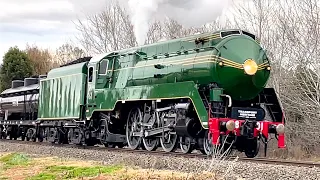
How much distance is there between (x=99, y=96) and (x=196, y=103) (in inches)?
243

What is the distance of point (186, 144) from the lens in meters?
15.6

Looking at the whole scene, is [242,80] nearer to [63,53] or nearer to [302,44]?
[302,44]

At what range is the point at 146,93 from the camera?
16.4 meters

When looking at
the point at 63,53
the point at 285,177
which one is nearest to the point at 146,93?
the point at 285,177

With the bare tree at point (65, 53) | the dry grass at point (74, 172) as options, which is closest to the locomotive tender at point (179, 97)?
the dry grass at point (74, 172)

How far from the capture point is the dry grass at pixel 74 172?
978 cm

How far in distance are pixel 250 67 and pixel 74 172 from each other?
620cm

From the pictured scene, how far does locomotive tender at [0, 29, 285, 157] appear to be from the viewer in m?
14.3

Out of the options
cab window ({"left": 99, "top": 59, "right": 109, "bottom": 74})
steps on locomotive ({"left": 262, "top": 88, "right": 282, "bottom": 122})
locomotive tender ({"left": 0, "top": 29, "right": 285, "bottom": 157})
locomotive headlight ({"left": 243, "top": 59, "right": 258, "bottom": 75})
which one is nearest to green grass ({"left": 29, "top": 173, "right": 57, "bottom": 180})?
locomotive tender ({"left": 0, "top": 29, "right": 285, "bottom": 157})

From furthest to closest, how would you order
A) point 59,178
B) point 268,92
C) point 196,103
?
point 268,92
point 196,103
point 59,178

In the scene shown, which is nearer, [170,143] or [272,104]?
[272,104]

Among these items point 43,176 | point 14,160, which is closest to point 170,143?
point 14,160

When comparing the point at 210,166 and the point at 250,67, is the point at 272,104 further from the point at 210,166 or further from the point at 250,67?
the point at 210,166

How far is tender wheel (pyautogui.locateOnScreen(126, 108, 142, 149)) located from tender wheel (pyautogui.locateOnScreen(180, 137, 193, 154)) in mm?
1988
